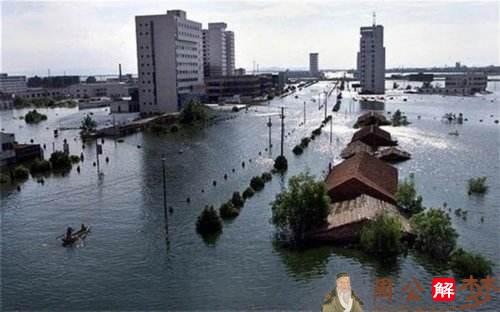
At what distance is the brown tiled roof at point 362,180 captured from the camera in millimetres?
23766

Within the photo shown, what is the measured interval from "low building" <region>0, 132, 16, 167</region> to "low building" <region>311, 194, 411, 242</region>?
88.8ft

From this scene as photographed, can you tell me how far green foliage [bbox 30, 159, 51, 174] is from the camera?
36281mm

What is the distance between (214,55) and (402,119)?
6259 centimetres

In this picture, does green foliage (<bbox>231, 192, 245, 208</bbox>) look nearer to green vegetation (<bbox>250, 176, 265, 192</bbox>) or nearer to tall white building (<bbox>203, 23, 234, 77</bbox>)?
green vegetation (<bbox>250, 176, 265, 192</bbox>)

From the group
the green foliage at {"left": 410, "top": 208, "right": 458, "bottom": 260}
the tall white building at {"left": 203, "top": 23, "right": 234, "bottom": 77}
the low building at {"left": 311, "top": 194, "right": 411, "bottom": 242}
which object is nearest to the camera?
the green foliage at {"left": 410, "top": 208, "right": 458, "bottom": 260}

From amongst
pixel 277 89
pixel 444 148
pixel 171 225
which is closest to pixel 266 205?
pixel 171 225

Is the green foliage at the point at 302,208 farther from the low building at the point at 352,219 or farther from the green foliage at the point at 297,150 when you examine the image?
the green foliage at the point at 297,150

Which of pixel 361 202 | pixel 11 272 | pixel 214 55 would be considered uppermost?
pixel 214 55

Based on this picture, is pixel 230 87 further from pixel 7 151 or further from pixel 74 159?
pixel 7 151

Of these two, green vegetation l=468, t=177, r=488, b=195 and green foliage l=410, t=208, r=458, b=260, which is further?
green vegetation l=468, t=177, r=488, b=195

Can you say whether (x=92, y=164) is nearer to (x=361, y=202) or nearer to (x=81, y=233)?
(x=81, y=233)

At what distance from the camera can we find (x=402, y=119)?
2480 inches

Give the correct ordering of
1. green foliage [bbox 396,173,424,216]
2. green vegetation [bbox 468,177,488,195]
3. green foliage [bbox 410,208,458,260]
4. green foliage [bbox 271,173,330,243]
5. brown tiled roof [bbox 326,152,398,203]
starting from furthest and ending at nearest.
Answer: green vegetation [bbox 468,177,488,195] < brown tiled roof [bbox 326,152,398,203] < green foliage [bbox 396,173,424,216] < green foliage [bbox 271,173,330,243] < green foliage [bbox 410,208,458,260]

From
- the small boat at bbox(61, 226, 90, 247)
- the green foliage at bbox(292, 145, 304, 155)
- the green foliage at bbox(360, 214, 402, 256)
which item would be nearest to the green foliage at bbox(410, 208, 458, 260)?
the green foliage at bbox(360, 214, 402, 256)
